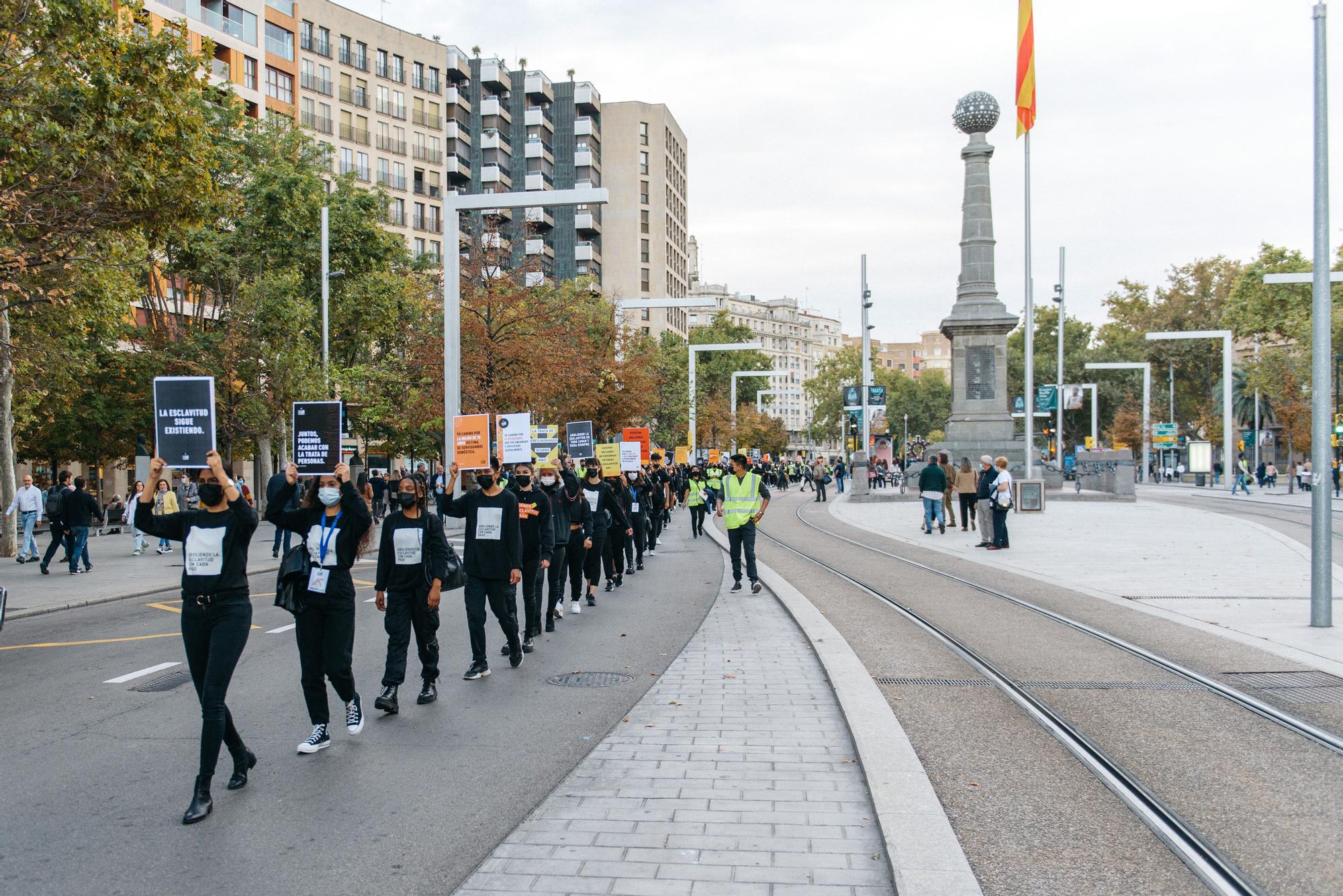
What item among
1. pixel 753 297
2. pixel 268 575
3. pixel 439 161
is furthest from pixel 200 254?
pixel 753 297

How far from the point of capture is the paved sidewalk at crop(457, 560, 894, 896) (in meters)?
4.14

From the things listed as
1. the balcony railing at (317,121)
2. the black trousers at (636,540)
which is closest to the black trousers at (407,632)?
the black trousers at (636,540)

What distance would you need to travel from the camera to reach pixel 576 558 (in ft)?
40.1

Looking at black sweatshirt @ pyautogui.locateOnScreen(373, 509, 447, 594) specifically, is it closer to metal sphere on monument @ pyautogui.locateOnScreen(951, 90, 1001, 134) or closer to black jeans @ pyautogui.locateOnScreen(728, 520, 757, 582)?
black jeans @ pyautogui.locateOnScreen(728, 520, 757, 582)

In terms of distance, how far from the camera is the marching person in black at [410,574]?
730 cm

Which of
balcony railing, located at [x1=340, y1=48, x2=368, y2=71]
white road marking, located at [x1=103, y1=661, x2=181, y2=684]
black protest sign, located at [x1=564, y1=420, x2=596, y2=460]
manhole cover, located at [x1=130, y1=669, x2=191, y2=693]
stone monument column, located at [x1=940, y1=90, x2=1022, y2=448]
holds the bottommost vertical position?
white road marking, located at [x1=103, y1=661, x2=181, y2=684]

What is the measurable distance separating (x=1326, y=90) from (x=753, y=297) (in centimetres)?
17153

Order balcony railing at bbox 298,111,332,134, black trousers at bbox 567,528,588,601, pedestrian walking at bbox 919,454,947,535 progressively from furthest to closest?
1. balcony railing at bbox 298,111,332,134
2. pedestrian walking at bbox 919,454,947,535
3. black trousers at bbox 567,528,588,601

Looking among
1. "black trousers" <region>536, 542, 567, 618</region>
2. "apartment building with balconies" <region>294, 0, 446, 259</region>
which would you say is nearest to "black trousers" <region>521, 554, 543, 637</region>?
"black trousers" <region>536, 542, 567, 618</region>

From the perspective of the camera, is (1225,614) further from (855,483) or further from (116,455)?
(116,455)

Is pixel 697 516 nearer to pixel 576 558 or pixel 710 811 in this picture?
pixel 576 558

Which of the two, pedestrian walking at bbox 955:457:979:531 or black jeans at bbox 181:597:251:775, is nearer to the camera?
black jeans at bbox 181:597:251:775

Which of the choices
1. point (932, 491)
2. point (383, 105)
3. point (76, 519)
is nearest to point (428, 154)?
point (383, 105)

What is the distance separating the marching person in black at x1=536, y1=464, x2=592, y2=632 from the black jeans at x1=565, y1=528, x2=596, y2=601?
0.01m
